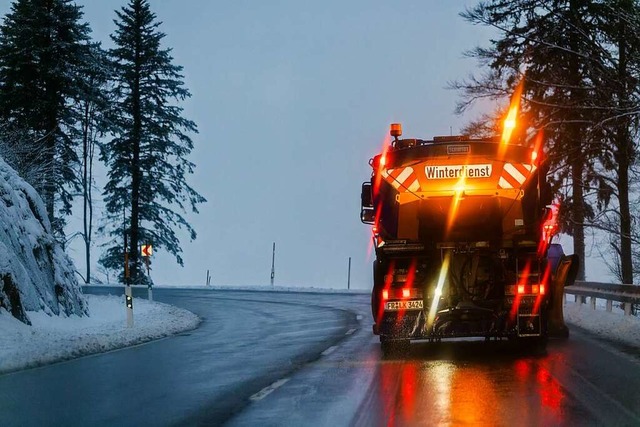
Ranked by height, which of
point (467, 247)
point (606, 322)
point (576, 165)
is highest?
point (576, 165)

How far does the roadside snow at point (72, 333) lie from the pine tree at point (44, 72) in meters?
14.8

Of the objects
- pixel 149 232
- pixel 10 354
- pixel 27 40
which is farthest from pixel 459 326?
pixel 149 232

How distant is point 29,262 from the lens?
69.9 ft

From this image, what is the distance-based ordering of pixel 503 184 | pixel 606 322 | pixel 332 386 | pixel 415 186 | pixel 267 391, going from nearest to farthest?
pixel 267 391 < pixel 332 386 < pixel 503 184 < pixel 415 186 < pixel 606 322

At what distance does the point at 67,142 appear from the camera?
41.6m

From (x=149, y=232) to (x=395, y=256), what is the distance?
125ft

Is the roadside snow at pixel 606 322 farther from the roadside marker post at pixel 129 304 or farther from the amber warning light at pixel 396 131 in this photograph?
the roadside marker post at pixel 129 304

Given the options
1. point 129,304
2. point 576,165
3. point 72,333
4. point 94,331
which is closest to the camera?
point 72,333

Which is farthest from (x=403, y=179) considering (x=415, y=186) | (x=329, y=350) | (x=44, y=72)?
(x=44, y=72)

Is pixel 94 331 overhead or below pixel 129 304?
below

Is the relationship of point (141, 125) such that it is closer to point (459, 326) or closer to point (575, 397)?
point (459, 326)

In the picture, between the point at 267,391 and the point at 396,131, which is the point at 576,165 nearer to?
the point at 396,131

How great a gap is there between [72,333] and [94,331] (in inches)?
43.3

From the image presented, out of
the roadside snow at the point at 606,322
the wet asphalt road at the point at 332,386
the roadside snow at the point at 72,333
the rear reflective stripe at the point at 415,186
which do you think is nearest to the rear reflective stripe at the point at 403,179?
the rear reflective stripe at the point at 415,186
